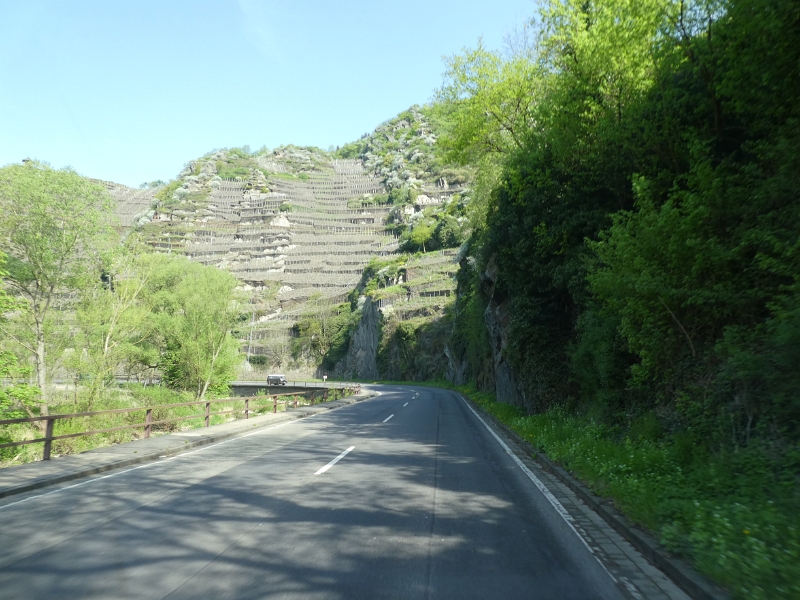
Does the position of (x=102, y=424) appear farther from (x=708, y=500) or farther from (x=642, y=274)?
(x=708, y=500)

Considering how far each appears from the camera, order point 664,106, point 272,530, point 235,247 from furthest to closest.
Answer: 1. point 235,247
2. point 664,106
3. point 272,530

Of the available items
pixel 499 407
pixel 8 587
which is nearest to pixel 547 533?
pixel 8 587

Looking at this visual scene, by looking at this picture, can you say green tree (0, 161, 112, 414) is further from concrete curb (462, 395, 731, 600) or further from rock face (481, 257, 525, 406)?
concrete curb (462, 395, 731, 600)

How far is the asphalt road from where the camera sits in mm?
4773

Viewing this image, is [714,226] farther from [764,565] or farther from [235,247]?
[235,247]

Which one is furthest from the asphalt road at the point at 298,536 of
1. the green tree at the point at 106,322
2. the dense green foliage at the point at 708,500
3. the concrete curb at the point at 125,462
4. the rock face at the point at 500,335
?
the rock face at the point at 500,335

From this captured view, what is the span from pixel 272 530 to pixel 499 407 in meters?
18.9

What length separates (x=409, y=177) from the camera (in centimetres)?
17200

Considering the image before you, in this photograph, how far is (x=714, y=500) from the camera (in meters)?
6.18

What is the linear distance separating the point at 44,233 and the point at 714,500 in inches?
910

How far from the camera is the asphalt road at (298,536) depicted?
4773mm

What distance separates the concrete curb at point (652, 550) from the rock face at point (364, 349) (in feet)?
242

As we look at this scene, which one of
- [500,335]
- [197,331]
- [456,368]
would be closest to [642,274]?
[500,335]

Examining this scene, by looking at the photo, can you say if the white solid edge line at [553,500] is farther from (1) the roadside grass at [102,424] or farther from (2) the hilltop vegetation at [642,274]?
(1) the roadside grass at [102,424]
